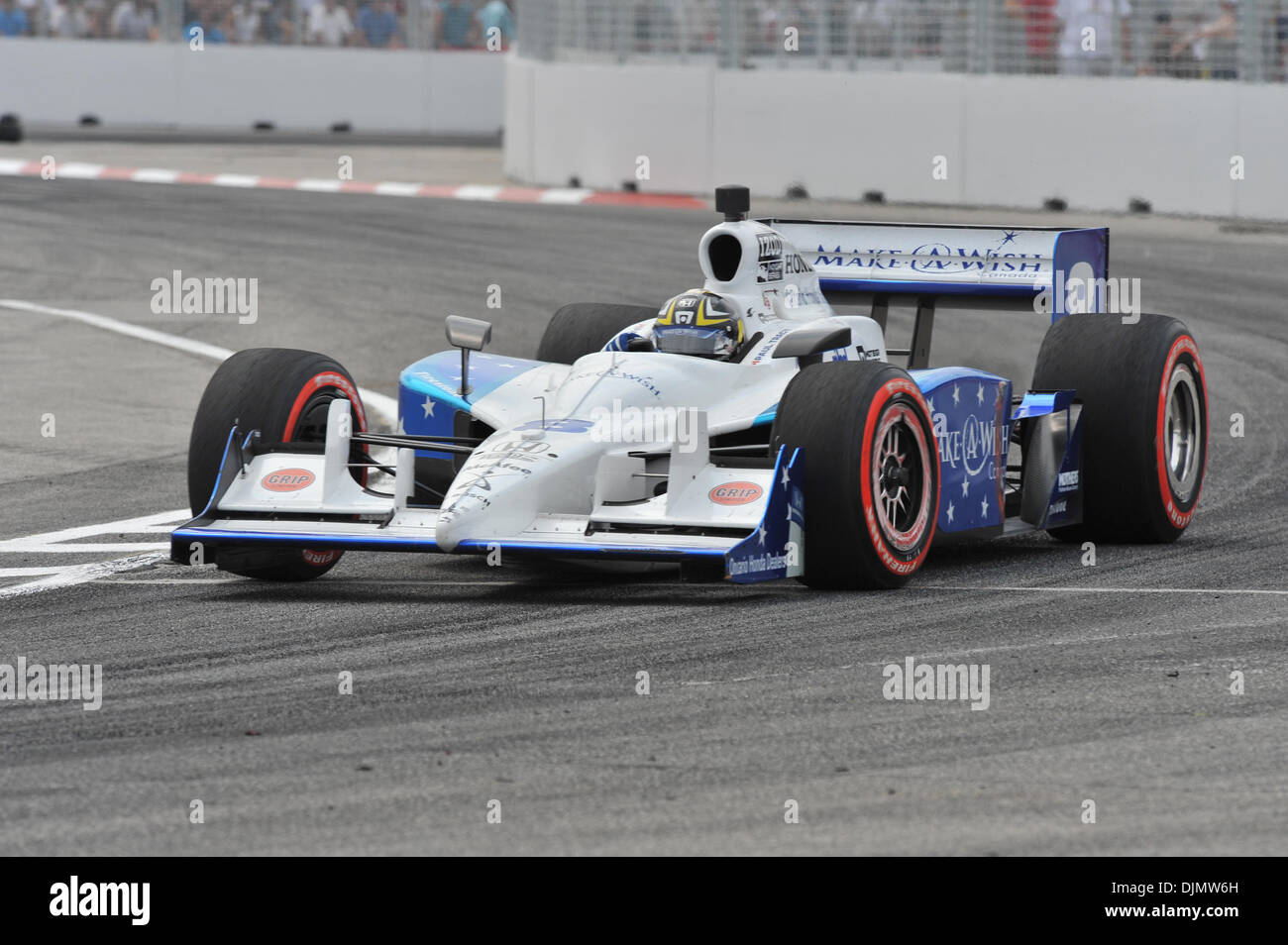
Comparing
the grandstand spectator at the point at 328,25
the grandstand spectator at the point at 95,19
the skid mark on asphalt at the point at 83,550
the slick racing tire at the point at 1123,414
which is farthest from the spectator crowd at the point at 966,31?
the skid mark on asphalt at the point at 83,550

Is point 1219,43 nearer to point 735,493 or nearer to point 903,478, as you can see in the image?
point 903,478

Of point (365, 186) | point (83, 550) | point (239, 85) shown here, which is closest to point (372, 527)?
point (83, 550)

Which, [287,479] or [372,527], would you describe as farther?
[287,479]

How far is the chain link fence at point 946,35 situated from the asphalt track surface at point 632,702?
1061 cm

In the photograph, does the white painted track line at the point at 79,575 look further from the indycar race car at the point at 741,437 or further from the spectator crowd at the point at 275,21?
the spectator crowd at the point at 275,21

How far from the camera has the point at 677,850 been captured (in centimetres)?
528

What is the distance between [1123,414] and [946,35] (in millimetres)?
14823

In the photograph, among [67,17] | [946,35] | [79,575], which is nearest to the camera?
[79,575]

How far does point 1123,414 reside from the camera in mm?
9820

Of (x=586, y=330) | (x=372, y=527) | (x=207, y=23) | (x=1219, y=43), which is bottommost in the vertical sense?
(x=372, y=527)

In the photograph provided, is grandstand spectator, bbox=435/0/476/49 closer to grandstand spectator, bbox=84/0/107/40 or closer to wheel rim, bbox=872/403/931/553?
grandstand spectator, bbox=84/0/107/40

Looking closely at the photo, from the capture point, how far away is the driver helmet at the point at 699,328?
9.29 m
